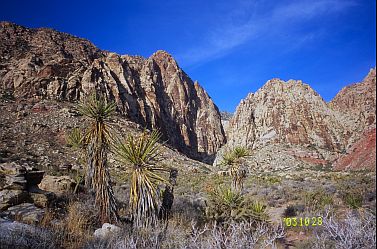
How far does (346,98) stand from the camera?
68.2 metres

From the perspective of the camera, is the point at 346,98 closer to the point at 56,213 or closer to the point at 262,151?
the point at 262,151

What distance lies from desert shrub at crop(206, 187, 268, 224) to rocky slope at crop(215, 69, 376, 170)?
45430 mm

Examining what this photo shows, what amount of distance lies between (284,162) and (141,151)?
50.2 meters

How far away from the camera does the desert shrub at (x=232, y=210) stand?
9.98m

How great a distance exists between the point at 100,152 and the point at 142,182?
6.30 ft

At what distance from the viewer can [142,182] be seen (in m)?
8.37

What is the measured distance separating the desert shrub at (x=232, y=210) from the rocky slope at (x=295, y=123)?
45430mm

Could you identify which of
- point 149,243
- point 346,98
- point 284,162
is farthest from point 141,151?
point 346,98

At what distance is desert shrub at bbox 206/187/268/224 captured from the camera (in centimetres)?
998

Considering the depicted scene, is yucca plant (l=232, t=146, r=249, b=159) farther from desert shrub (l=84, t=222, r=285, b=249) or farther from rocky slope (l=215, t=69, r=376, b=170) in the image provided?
rocky slope (l=215, t=69, r=376, b=170)

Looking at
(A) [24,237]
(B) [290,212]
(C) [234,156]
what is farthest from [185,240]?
(C) [234,156]

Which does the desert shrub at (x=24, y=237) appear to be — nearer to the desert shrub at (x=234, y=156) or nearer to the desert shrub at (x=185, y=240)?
the desert shrub at (x=185, y=240)

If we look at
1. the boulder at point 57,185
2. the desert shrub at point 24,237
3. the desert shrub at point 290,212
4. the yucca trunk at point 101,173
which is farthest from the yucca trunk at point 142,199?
the desert shrub at point 290,212

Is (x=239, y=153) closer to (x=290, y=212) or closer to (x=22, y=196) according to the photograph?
(x=290, y=212)
